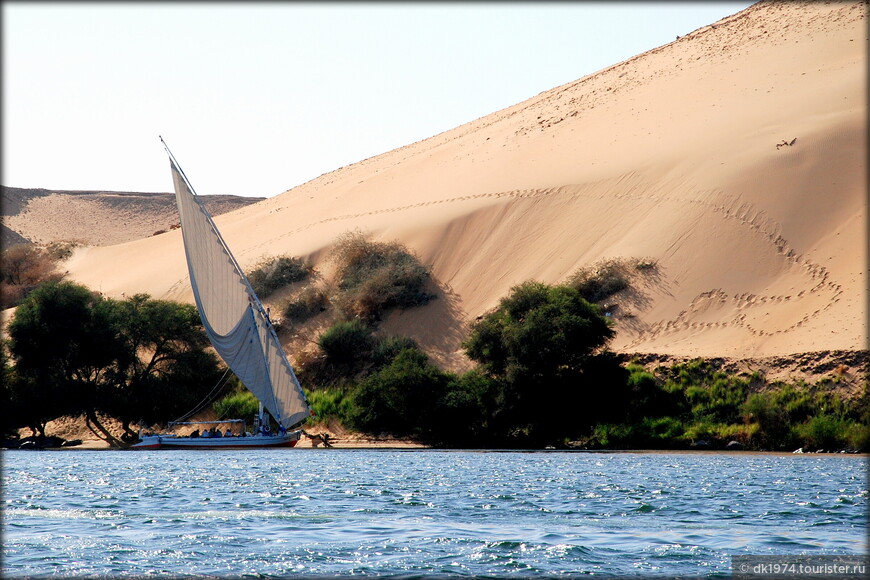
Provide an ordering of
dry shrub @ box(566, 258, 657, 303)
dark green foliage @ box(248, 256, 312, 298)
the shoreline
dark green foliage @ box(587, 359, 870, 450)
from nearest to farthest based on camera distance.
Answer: the shoreline < dark green foliage @ box(587, 359, 870, 450) < dry shrub @ box(566, 258, 657, 303) < dark green foliage @ box(248, 256, 312, 298)

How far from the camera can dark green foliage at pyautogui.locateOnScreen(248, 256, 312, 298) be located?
1989 inches

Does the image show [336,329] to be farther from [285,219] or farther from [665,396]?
[285,219]

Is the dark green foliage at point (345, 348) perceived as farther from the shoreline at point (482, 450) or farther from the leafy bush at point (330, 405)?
the shoreline at point (482, 450)

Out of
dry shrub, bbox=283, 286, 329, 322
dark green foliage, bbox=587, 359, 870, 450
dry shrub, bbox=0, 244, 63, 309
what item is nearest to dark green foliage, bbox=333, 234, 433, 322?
dry shrub, bbox=283, 286, 329, 322

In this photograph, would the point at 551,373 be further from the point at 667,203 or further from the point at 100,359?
the point at 100,359

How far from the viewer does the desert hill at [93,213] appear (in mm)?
101688

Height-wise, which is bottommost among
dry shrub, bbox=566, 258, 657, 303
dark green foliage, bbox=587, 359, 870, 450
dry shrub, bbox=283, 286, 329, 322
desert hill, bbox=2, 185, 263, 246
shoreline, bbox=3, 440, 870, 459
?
shoreline, bbox=3, 440, 870, 459

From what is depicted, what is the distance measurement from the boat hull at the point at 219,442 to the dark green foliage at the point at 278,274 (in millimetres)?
14641

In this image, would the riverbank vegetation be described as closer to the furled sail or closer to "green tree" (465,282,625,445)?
"green tree" (465,282,625,445)

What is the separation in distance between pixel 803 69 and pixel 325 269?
82.1 ft

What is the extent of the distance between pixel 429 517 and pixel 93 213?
10118 cm

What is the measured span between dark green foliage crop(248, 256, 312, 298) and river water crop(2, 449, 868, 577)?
2365 centimetres

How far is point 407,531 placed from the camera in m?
15.1

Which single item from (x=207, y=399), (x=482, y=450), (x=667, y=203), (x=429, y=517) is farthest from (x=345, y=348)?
(x=429, y=517)
